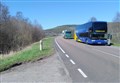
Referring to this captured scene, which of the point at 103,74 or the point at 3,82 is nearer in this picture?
the point at 3,82

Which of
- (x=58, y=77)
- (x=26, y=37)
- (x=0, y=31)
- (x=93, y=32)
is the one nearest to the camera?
(x=58, y=77)

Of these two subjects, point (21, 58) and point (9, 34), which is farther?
point (9, 34)

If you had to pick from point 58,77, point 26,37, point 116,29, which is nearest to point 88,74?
point 58,77

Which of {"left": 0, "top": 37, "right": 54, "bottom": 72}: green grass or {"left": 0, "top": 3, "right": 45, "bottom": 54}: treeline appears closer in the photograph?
{"left": 0, "top": 37, "right": 54, "bottom": 72}: green grass

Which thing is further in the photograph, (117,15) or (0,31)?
(117,15)

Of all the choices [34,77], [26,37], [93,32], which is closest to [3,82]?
[34,77]

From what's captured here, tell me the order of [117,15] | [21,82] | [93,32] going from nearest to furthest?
1. [21,82]
2. [93,32]
3. [117,15]

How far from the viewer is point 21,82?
26.6 ft

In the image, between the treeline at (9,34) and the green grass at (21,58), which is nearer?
the green grass at (21,58)

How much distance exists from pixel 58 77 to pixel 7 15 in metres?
36.8

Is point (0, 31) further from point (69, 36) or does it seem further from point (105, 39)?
point (69, 36)

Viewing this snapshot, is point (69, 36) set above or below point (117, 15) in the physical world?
below

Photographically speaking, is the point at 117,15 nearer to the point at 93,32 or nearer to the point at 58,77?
the point at 93,32

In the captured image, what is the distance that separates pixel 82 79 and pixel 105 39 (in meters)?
26.6
